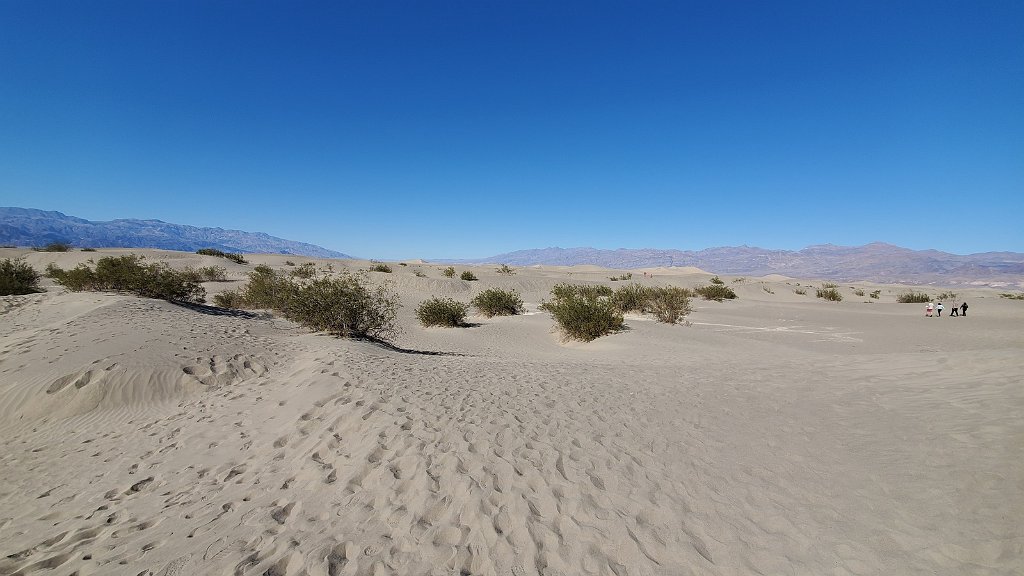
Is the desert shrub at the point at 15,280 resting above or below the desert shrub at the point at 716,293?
above

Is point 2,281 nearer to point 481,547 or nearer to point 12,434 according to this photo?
point 12,434

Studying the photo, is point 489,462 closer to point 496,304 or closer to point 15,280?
point 496,304

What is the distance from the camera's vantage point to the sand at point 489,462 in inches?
121

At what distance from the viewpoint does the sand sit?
307 cm

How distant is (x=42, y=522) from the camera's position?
3.92 m

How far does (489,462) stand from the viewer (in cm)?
430

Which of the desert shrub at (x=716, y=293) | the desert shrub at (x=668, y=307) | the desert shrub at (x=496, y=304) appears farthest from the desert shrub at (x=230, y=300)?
the desert shrub at (x=716, y=293)

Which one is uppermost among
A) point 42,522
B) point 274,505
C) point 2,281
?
point 2,281

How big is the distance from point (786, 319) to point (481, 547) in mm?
22860

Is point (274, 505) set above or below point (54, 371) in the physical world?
below

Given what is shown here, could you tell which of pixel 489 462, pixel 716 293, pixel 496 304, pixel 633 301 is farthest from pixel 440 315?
pixel 716 293

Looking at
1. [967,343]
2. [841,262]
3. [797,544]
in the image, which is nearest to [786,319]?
[967,343]

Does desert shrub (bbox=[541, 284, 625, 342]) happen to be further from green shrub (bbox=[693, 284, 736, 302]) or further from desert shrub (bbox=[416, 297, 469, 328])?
green shrub (bbox=[693, 284, 736, 302])

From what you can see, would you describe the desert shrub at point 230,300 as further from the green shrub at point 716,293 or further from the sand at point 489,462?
the green shrub at point 716,293
